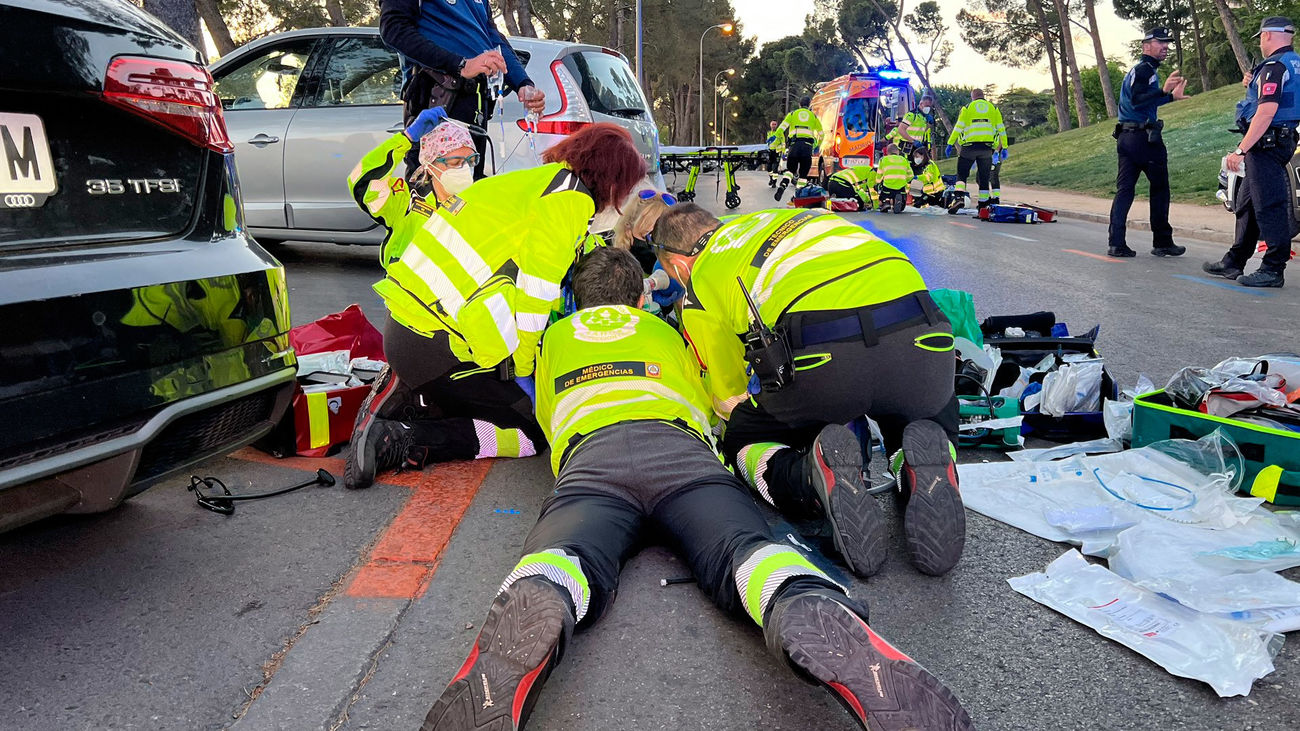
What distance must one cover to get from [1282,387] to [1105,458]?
79 cm

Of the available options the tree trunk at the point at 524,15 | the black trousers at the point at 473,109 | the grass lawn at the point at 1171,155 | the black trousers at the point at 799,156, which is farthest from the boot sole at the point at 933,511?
the tree trunk at the point at 524,15

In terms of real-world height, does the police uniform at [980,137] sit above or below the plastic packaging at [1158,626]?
above

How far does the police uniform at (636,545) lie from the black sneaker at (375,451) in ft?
1.95

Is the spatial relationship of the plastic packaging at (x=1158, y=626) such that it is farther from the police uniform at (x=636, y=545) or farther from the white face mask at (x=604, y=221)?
the white face mask at (x=604, y=221)

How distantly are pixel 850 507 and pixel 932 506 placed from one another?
24 cm

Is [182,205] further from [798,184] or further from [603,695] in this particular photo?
[798,184]

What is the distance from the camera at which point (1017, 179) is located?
24.4 metres

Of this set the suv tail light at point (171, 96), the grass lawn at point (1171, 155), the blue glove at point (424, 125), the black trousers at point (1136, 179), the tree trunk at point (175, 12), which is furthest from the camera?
Result: the grass lawn at point (1171, 155)

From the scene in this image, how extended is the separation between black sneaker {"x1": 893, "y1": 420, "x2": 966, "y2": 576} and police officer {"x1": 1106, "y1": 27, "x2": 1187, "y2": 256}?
7.80 meters

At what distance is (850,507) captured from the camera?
8.36 feet

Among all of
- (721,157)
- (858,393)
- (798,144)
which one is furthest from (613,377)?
(798,144)

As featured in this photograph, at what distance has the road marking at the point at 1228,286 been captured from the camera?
7.29 metres

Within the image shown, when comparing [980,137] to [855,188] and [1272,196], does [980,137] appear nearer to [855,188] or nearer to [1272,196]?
[855,188]

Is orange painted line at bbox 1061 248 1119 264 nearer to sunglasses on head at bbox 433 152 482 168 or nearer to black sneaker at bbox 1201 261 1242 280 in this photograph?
black sneaker at bbox 1201 261 1242 280
